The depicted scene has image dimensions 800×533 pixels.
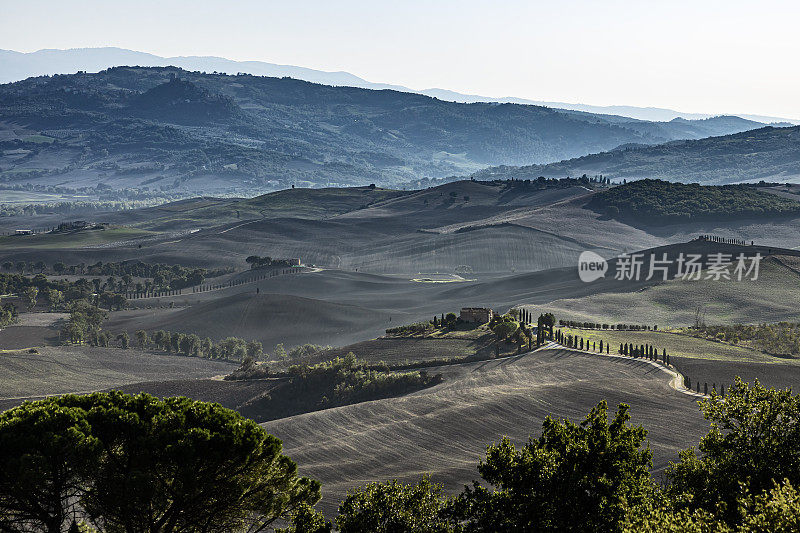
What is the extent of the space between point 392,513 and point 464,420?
30.0m

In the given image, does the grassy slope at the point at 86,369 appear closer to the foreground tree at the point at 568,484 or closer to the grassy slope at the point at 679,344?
the grassy slope at the point at 679,344

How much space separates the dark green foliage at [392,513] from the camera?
2434 centimetres

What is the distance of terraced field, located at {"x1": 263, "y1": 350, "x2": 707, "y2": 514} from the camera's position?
46.2m

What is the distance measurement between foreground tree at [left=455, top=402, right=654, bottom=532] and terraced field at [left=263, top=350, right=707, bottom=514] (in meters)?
15.8

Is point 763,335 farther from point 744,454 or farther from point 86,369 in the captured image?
point 86,369

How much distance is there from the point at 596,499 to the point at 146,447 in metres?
13.4

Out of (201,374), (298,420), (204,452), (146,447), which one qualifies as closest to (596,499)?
(204,452)

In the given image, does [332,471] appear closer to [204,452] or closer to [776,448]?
A: [204,452]

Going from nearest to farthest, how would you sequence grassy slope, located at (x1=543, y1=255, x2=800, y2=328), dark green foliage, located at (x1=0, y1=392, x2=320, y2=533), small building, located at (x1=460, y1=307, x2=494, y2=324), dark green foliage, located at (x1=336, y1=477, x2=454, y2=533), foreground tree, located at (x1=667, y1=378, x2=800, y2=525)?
1. dark green foliage, located at (x1=0, y1=392, x2=320, y2=533)
2. dark green foliage, located at (x1=336, y1=477, x2=454, y2=533)
3. foreground tree, located at (x1=667, y1=378, x2=800, y2=525)
4. small building, located at (x1=460, y1=307, x2=494, y2=324)
5. grassy slope, located at (x1=543, y1=255, x2=800, y2=328)

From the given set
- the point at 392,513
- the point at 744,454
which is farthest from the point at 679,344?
the point at 392,513

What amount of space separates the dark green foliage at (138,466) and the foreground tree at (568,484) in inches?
228

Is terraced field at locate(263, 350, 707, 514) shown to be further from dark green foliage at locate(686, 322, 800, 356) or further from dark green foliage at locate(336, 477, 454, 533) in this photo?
dark green foliage at locate(686, 322, 800, 356)

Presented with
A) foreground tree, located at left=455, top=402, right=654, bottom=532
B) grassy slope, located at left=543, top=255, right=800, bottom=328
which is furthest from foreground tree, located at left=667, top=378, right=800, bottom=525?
grassy slope, located at left=543, top=255, right=800, bottom=328

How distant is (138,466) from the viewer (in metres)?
25.2
